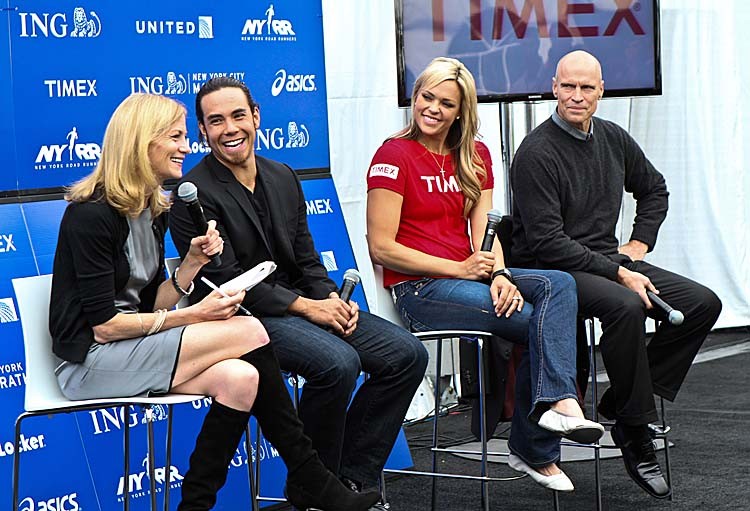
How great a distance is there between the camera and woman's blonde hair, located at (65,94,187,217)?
2959 mm

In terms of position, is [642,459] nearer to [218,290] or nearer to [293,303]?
[293,303]

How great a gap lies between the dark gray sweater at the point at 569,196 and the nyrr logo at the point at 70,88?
4.26 feet

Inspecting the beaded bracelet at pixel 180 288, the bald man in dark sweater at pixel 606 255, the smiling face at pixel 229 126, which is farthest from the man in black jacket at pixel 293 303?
the bald man in dark sweater at pixel 606 255

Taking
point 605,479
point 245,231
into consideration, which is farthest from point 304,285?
point 605,479

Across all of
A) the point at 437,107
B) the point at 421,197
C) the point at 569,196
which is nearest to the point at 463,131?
the point at 437,107

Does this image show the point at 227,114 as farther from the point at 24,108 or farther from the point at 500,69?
the point at 500,69

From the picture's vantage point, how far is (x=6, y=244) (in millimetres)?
3385

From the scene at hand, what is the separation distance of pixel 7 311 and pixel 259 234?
2.26ft

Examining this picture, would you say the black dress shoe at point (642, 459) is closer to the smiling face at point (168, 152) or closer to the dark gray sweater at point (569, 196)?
the dark gray sweater at point (569, 196)

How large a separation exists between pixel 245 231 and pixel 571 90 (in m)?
1.28

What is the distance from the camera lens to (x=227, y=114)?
334 cm

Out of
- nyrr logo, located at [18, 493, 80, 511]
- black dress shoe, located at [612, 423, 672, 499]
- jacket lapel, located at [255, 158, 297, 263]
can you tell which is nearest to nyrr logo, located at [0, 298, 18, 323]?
nyrr logo, located at [18, 493, 80, 511]

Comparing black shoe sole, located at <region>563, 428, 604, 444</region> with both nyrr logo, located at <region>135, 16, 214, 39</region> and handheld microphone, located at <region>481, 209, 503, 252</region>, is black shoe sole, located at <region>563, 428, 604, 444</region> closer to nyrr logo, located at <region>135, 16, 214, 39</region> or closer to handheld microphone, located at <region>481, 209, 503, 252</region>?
handheld microphone, located at <region>481, 209, 503, 252</region>

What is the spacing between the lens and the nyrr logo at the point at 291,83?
4.19 metres
